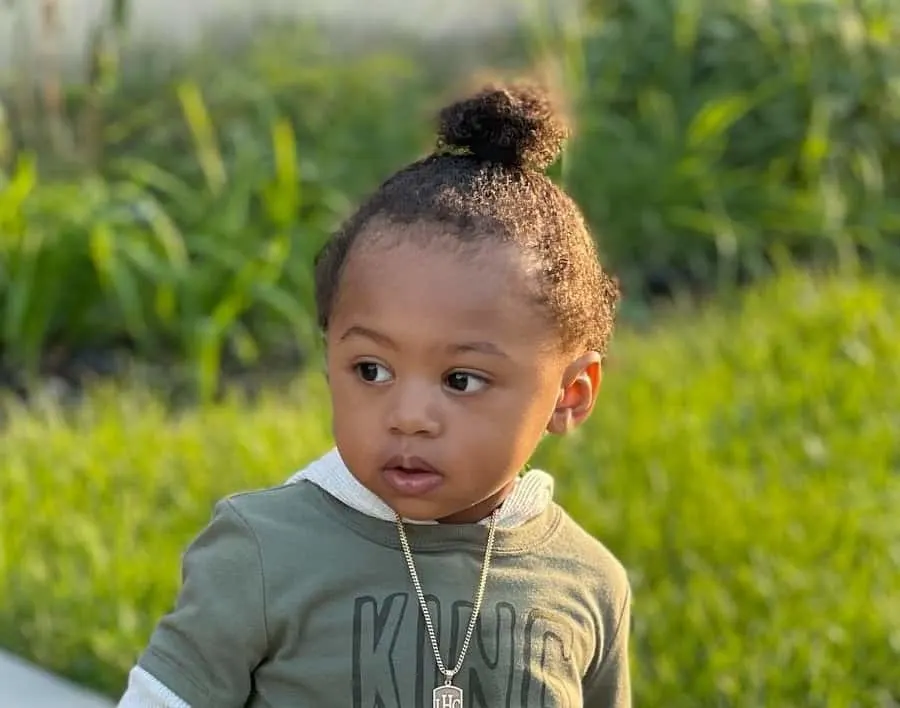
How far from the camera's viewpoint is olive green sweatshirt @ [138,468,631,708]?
1986 millimetres

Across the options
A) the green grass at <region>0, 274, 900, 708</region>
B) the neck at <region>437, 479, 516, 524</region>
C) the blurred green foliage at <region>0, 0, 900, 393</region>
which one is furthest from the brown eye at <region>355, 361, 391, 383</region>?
the blurred green foliage at <region>0, 0, 900, 393</region>

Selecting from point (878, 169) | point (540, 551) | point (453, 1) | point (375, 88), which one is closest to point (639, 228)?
point (878, 169)

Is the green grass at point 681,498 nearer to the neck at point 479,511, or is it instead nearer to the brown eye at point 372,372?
Result: the neck at point 479,511

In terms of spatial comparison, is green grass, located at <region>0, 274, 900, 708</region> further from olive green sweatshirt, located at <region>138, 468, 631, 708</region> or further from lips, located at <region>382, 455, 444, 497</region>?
lips, located at <region>382, 455, 444, 497</region>

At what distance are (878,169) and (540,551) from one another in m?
4.14

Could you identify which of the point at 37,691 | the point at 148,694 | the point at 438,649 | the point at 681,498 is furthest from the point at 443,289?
the point at 681,498

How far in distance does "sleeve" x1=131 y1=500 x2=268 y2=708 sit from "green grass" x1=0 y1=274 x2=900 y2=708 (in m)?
1.34

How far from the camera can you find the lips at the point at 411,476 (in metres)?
1.93

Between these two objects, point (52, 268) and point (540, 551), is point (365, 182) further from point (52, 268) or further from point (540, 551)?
point (540, 551)

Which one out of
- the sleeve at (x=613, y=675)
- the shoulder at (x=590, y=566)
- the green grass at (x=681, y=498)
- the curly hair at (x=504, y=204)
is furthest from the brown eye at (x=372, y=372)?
the green grass at (x=681, y=498)

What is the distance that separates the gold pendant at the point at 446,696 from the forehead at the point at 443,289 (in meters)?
0.44

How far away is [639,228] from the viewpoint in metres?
5.80

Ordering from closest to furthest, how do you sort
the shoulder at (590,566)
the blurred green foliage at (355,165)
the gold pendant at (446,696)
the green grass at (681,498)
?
the gold pendant at (446,696) < the shoulder at (590,566) < the green grass at (681,498) < the blurred green foliage at (355,165)

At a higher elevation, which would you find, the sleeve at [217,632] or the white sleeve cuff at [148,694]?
the sleeve at [217,632]
